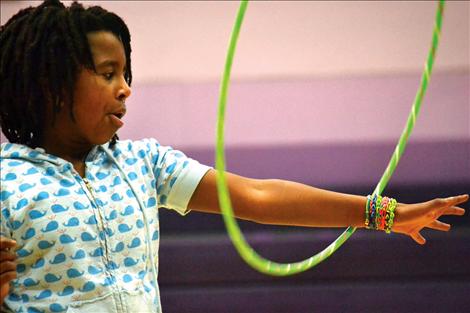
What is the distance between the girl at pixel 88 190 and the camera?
2.71 feet

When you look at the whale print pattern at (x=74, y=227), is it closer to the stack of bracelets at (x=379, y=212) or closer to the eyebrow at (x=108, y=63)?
the eyebrow at (x=108, y=63)

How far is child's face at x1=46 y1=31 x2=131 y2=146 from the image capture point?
2.90 feet

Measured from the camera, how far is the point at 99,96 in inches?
34.7

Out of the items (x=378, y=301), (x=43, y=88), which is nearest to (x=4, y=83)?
(x=43, y=88)

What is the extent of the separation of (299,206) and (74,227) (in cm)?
27

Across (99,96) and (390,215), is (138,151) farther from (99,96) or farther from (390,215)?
(390,215)

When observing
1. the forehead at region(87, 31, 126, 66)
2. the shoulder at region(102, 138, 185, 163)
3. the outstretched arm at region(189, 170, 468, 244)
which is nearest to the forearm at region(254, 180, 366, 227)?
the outstretched arm at region(189, 170, 468, 244)

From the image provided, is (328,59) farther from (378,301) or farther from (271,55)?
(378,301)

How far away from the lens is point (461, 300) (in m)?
1.49

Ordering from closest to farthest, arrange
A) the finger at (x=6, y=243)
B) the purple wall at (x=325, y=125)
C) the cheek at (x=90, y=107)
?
1. the finger at (x=6, y=243)
2. the cheek at (x=90, y=107)
3. the purple wall at (x=325, y=125)

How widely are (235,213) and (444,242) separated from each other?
26.7 inches

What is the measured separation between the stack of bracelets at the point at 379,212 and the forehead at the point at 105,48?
33 cm

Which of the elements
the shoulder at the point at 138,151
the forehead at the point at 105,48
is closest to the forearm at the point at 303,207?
the shoulder at the point at 138,151

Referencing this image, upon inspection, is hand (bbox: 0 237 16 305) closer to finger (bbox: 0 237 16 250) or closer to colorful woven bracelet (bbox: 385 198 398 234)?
finger (bbox: 0 237 16 250)
